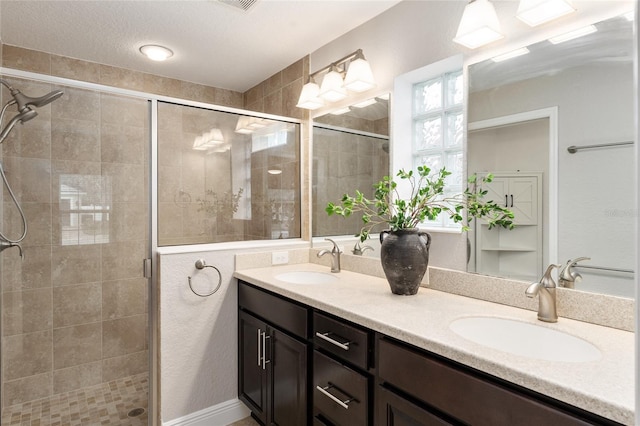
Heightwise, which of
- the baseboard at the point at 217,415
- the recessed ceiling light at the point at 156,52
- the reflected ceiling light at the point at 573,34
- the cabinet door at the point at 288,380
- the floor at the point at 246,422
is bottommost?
the floor at the point at 246,422

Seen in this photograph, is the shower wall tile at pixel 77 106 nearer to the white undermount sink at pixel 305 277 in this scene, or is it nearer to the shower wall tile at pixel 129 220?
the shower wall tile at pixel 129 220

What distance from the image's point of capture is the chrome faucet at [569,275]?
4.13ft

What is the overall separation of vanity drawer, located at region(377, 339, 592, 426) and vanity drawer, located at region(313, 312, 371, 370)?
7 cm

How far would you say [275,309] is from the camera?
180 cm

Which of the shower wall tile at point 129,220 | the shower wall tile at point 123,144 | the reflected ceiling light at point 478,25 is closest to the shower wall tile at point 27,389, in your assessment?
the shower wall tile at point 129,220

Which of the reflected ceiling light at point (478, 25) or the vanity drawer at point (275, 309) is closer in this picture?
the reflected ceiling light at point (478, 25)

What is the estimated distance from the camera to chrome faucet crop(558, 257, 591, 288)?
4.13 feet

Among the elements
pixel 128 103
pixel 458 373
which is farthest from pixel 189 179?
pixel 458 373

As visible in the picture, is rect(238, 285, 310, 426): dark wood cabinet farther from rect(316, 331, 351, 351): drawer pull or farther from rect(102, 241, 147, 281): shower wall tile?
rect(102, 241, 147, 281): shower wall tile

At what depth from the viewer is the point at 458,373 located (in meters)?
0.98

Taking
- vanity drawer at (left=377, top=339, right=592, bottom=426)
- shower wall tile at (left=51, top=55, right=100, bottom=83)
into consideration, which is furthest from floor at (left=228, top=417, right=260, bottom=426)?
shower wall tile at (left=51, top=55, right=100, bottom=83)

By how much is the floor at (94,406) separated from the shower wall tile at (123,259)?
0.59 m

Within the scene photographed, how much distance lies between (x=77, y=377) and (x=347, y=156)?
6.91ft

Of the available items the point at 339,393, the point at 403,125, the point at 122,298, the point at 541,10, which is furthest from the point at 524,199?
the point at 122,298
